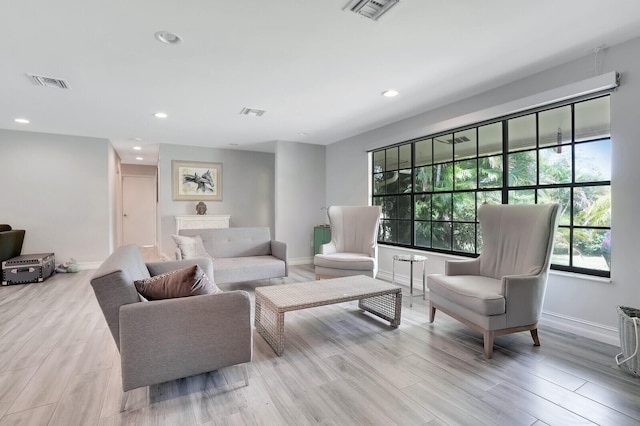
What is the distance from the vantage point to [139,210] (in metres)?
8.48

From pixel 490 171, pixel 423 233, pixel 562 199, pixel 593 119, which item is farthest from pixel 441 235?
pixel 593 119

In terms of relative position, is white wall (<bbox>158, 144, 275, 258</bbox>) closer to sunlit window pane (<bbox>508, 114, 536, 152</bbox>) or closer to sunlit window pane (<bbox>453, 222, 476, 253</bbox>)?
sunlit window pane (<bbox>453, 222, 476, 253</bbox>)

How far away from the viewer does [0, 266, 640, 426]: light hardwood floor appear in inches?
62.4

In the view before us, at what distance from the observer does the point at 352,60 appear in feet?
8.50

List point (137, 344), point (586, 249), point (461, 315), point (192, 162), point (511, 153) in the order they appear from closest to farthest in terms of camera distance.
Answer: point (137, 344) < point (461, 315) < point (586, 249) < point (511, 153) < point (192, 162)

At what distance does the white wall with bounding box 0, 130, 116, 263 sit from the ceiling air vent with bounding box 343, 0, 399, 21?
5.34m

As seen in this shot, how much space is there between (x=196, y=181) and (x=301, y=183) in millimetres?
2080

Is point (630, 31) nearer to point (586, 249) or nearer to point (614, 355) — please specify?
point (586, 249)

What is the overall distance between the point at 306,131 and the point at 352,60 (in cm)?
252

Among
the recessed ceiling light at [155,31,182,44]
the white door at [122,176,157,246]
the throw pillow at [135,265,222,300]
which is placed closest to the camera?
the throw pillow at [135,265,222,300]

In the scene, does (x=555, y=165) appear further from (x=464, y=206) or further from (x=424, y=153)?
(x=424, y=153)

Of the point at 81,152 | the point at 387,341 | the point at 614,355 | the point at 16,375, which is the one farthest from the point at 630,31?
the point at 81,152

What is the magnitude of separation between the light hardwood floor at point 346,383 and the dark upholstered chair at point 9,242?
2.16 metres

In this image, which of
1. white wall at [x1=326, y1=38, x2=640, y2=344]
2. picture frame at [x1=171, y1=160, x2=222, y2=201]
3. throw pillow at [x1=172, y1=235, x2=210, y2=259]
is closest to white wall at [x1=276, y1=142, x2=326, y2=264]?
picture frame at [x1=171, y1=160, x2=222, y2=201]
